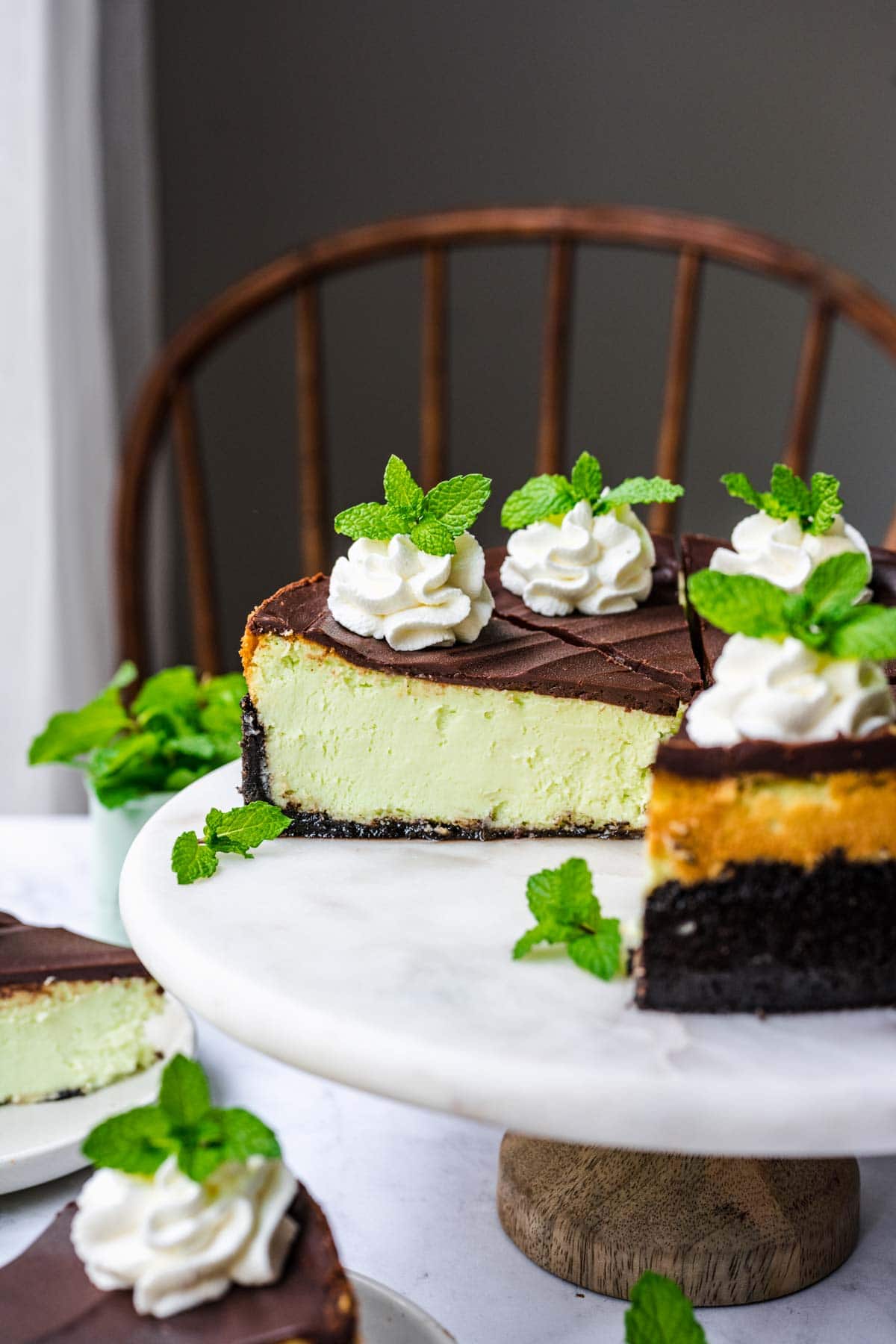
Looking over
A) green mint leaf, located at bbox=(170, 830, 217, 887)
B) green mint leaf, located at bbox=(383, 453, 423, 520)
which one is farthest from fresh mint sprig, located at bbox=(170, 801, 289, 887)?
green mint leaf, located at bbox=(383, 453, 423, 520)

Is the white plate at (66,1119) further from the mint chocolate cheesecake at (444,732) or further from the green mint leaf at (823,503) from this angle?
the green mint leaf at (823,503)

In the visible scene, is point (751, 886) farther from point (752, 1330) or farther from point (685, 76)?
point (685, 76)

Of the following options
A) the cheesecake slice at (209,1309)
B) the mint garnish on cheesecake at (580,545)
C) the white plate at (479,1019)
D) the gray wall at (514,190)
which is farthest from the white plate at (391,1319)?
the gray wall at (514,190)

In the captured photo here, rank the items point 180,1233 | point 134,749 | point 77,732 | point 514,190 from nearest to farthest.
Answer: point 180,1233 → point 134,749 → point 77,732 → point 514,190

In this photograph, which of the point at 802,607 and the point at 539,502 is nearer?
the point at 802,607

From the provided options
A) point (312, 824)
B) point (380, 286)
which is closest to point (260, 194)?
point (380, 286)

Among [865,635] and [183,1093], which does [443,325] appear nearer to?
[865,635]

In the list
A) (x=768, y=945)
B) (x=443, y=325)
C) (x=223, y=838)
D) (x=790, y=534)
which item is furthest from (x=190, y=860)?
(x=443, y=325)
